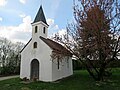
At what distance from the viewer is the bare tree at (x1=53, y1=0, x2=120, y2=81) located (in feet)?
54.7

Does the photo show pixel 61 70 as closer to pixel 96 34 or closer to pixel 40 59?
pixel 40 59

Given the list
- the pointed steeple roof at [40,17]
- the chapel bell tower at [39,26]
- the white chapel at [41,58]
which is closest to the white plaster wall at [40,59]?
the white chapel at [41,58]

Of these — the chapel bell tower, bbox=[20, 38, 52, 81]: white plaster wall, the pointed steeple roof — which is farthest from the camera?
the pointed steeple roof

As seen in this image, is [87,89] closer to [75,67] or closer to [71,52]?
[71,52]

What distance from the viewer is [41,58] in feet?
75.3

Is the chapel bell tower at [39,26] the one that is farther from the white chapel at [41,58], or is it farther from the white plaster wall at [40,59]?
the white plaster wall at [40,59]

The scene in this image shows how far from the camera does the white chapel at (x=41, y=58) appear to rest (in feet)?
72.1

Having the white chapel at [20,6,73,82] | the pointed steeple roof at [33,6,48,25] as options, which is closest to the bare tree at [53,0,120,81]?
the white chapel at [20,6,73,82]

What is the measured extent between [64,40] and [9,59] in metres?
23.0

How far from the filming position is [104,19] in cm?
1683

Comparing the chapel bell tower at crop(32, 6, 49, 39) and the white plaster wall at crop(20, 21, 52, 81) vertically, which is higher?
the chapel bell tower at crop(32, 6, 49, 39)

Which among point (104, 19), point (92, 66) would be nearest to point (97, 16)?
point (104, 19)

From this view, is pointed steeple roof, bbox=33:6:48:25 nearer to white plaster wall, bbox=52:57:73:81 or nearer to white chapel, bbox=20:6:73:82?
white chapel, bbox=20:6:73:82

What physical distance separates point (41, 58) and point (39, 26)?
17.0ft
